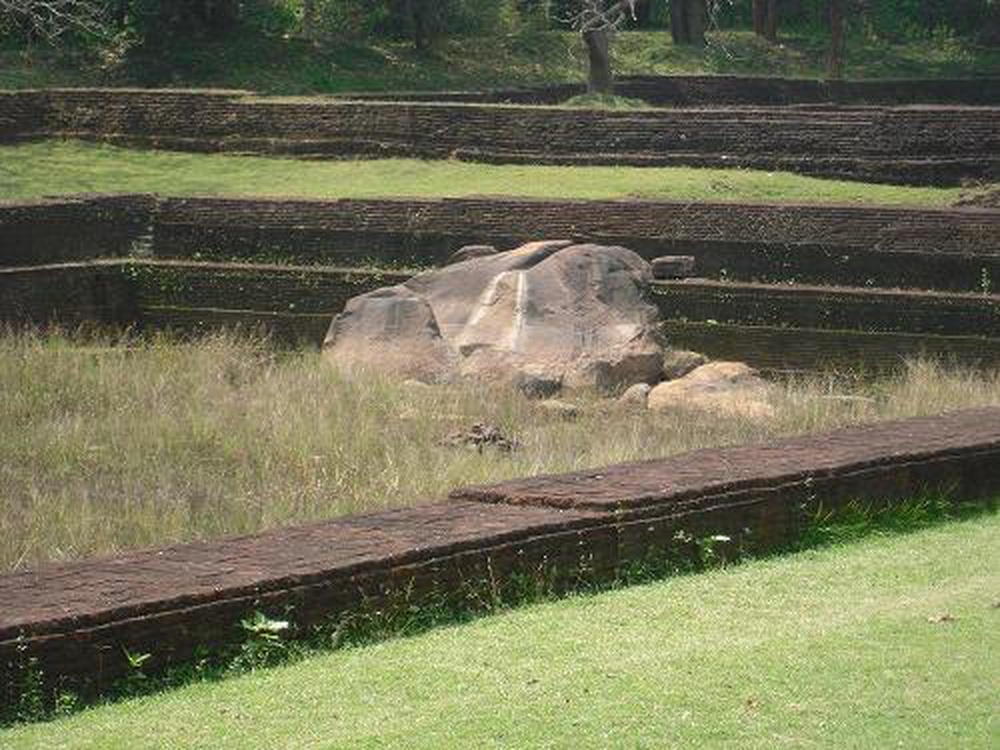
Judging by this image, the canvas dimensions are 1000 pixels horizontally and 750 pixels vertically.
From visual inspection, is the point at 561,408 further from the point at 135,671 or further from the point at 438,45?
the point at 438,45

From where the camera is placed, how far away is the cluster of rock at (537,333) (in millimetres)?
17359

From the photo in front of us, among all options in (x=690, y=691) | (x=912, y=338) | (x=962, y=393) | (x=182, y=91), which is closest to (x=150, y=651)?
(x=690, y=691)

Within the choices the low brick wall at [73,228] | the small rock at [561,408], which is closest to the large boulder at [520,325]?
the small rock at [561,408]

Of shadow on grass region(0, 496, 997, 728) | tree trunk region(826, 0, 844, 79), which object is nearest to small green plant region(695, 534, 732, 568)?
shadow on grass region(0, 496, 997, 728)

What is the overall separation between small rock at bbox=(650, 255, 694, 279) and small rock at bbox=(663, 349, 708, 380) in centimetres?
193

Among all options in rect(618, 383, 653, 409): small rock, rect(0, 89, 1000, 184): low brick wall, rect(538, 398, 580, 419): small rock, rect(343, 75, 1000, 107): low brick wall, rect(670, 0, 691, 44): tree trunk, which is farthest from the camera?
rect(670, 0, 691, 44): tree trunk

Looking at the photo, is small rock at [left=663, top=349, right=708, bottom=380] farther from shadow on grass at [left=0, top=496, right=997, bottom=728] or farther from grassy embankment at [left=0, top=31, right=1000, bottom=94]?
grassy embankment at [left=0, top=31, right=1000, bottom=94]

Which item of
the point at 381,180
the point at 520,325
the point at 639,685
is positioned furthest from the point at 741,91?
the point at 639,685

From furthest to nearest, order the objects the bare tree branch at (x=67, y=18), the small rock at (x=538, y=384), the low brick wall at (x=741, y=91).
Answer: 1. the low brick wall at (x=741, y=91)
2. the bare tree branch at (x=67, y=18)
3. the small rock at (x=538, y=384)

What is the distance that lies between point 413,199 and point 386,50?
1702 centimetres

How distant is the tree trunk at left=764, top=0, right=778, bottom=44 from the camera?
44000 mm

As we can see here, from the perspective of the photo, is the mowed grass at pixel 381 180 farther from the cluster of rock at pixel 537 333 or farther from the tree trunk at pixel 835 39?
the tree trunk at pixel 835 39

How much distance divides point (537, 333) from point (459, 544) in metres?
10.4

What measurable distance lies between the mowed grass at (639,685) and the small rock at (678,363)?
9.99m
